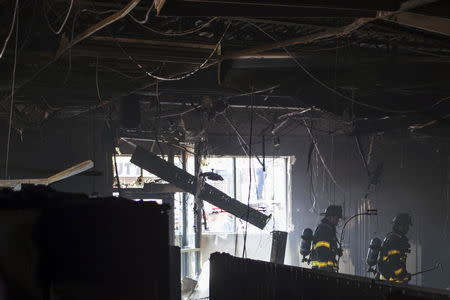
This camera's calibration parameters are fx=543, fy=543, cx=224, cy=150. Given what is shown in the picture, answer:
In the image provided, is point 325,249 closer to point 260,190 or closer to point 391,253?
point 391,253

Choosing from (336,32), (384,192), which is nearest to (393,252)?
(384,192)

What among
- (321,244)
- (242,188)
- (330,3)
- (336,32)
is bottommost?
(321,244)

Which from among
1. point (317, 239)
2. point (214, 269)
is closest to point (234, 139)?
point (317, 239)

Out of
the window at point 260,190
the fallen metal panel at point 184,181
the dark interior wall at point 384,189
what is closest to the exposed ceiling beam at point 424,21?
the fallen metal panel at point 184,181

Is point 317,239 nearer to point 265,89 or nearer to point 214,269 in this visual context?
point 265,89

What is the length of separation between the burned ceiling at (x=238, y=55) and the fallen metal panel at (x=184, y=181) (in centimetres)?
217

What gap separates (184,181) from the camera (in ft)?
31.7

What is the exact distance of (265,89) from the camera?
5547 mm

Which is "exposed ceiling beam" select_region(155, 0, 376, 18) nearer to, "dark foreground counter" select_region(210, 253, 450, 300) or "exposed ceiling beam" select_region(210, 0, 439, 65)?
"exposed ceiling beam" select_region(210, 0, 439, 65)

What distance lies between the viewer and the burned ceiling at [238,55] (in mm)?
2521

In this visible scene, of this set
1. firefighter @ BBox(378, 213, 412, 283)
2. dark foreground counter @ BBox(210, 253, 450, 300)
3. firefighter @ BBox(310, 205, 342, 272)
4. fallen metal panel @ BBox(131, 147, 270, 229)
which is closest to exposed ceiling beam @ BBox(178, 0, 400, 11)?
dark foreground counter @ BBox(210, 253, 450, 300)

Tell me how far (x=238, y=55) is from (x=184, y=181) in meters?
5.81

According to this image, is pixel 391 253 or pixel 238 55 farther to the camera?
pixel 391 253

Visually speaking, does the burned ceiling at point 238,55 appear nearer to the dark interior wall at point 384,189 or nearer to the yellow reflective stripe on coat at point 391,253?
the yellow reflective stripe on coat at point 391,253
